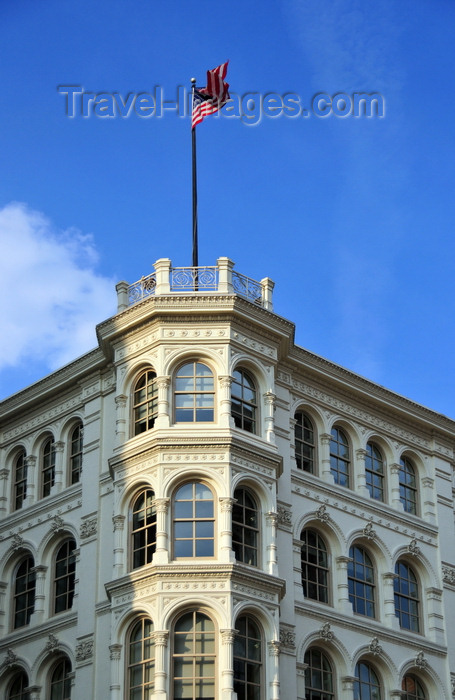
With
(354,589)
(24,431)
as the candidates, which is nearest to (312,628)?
(354,589)

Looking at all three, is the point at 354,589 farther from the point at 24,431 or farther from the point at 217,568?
the point at 24,431

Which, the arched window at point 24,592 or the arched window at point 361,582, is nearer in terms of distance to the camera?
the arched window at point 361,582

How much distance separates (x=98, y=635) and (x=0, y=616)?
16.6 ft

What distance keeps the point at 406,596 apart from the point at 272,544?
6.88 m

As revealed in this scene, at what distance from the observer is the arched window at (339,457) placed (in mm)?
42719

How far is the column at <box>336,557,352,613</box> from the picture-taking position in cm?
4038

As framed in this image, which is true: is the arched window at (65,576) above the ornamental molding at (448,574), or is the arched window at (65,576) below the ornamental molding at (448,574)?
below

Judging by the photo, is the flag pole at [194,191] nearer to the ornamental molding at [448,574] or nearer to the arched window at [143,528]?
the arched window at [143,528]

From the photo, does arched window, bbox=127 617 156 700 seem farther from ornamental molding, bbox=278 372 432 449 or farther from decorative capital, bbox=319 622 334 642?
ornamental molding, bbox=278 372 432 449

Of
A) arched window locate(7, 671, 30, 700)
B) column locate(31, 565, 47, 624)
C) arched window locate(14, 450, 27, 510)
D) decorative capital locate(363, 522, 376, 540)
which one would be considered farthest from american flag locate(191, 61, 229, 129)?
arched window locate(7, 671, 30, 700)

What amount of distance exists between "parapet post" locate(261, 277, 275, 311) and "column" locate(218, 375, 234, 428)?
3.06 meters

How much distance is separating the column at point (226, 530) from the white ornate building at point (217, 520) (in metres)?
0.05

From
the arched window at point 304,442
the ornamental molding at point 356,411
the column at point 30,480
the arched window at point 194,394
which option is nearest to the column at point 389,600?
the arched window at point 304,442

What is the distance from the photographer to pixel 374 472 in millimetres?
44000
